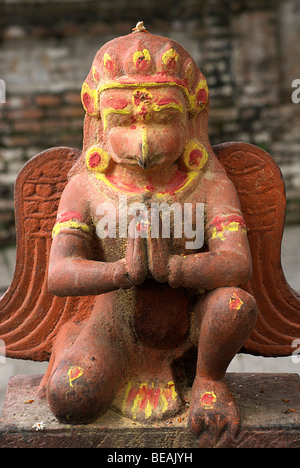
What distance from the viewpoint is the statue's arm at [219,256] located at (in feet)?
8.32

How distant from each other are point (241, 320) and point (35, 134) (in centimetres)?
418

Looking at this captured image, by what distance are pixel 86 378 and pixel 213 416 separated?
0.48m

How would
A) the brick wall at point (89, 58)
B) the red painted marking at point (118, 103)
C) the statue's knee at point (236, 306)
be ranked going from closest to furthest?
1. the statue's knee at point (236, 306)
2. the red painted marking at point (118, 103)
3. the brick wall at point (89, 58)

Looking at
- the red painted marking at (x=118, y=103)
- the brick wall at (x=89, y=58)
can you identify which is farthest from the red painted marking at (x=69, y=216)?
the brick wall at (x=89, y=58)

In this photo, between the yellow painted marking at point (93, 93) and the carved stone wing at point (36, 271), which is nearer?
the yellow painted marking at point (93, 93)

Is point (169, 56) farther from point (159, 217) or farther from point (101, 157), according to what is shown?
point (159, 217)

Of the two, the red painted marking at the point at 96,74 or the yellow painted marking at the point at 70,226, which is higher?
the red painted marking at the point at 96,74

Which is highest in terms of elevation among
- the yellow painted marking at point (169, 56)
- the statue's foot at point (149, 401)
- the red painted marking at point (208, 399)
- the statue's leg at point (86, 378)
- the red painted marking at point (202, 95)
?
the yellow painted marking at point (169, 56)

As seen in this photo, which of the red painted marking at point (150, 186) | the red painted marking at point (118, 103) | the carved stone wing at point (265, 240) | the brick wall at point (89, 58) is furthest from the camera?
the brick wall at point (89, 58)

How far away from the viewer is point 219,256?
2.57 meters

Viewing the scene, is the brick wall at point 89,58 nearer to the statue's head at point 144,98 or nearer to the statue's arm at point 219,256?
the statue's head at point 144,98

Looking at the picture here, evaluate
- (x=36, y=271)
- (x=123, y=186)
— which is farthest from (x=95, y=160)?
(x=36, y=271)

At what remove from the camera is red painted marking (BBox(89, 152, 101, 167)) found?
9.15ft

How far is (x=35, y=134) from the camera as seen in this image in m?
6.29
